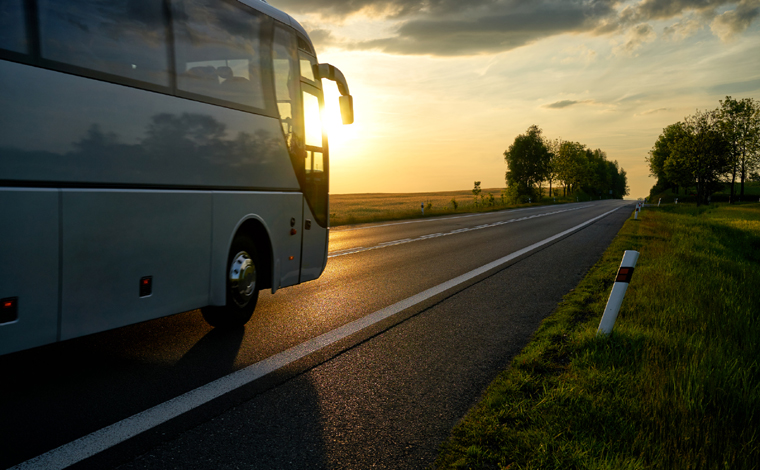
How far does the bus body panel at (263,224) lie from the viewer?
16.4 feet

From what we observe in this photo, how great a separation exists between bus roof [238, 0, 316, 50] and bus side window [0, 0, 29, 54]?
243 centimetres

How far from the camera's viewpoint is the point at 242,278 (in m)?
5.37

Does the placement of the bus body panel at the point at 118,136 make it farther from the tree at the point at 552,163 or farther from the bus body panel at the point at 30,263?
the tree at the point at 552,163

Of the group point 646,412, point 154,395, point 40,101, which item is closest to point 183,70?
point 40,101

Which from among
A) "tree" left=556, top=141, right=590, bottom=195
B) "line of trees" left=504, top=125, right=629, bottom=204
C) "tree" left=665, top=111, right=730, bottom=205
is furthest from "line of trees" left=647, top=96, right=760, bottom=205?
"tree" left=556, top=141, right=590, bottom=195

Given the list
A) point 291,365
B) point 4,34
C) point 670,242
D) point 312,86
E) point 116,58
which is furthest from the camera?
point 670,242

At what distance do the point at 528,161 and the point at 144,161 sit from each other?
94.4m

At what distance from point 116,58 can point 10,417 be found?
2591 millimetres

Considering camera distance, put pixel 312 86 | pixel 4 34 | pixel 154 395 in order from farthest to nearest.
Result: pixel 312 86 < pixel 154 395 < pixel 4 34

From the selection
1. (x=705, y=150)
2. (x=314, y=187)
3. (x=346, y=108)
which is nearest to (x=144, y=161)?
(x=314, y=187)

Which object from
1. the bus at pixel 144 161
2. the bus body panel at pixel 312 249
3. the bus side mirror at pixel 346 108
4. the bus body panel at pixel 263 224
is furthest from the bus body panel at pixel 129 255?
the bus side mirror at pixel 346 108

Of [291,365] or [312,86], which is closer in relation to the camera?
[291,365]

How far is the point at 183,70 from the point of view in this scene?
4527 millimetres

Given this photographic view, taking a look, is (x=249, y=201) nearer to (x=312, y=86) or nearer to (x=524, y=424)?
(x=312, y=86)
